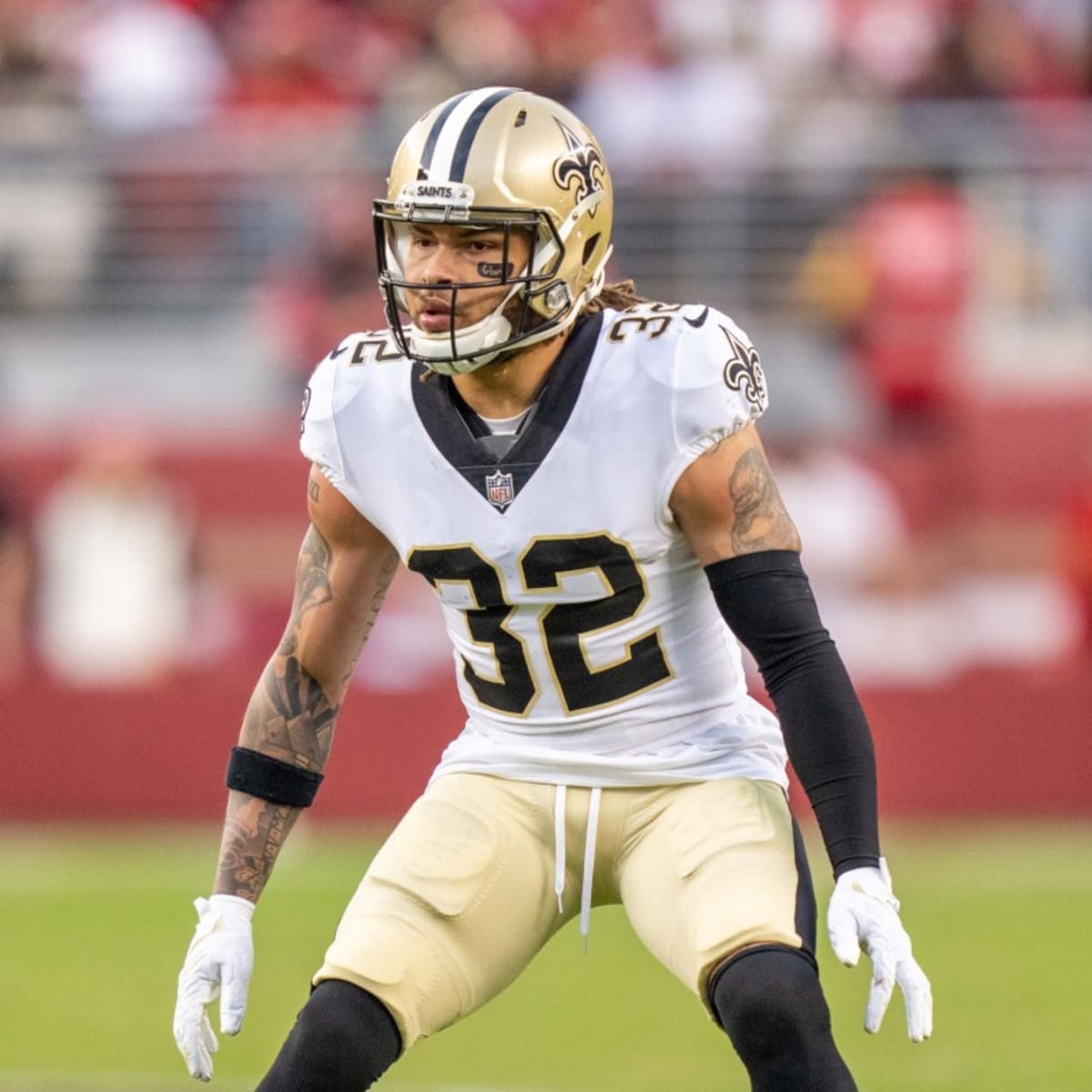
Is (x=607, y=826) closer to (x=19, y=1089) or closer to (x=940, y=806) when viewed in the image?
(x=19, y=1089)

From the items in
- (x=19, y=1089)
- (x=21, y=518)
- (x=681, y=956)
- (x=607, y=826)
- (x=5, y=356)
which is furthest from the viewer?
(x=5, y=356)

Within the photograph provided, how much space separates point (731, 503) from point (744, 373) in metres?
0.22

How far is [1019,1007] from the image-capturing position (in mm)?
6957

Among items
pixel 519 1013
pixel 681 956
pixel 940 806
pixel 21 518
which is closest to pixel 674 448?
pixel 681 956

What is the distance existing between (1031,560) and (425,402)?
772cm

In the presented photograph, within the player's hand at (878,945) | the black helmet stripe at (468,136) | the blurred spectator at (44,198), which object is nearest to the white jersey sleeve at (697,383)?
the black helmet stripe at (468,136)

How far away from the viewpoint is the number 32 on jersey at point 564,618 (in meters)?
3.79

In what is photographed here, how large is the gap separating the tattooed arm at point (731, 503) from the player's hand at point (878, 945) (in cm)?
54

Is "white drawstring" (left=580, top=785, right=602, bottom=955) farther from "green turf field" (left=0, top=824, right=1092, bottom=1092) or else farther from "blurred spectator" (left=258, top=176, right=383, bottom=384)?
"blurred spectator" (left=258, top=176, right=383, bottom=384)

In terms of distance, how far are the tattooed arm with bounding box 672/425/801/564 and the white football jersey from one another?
25 millimetres

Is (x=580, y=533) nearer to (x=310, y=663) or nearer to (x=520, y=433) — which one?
(x=520, y=433)

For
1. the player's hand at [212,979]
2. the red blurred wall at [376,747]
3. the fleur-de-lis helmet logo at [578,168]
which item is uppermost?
the fleur-de-lis helmet logo at [578,168]

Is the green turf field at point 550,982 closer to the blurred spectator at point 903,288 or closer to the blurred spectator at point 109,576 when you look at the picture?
the blurred spectator at point 109,576

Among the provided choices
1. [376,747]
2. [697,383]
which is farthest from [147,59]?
[697,383]
